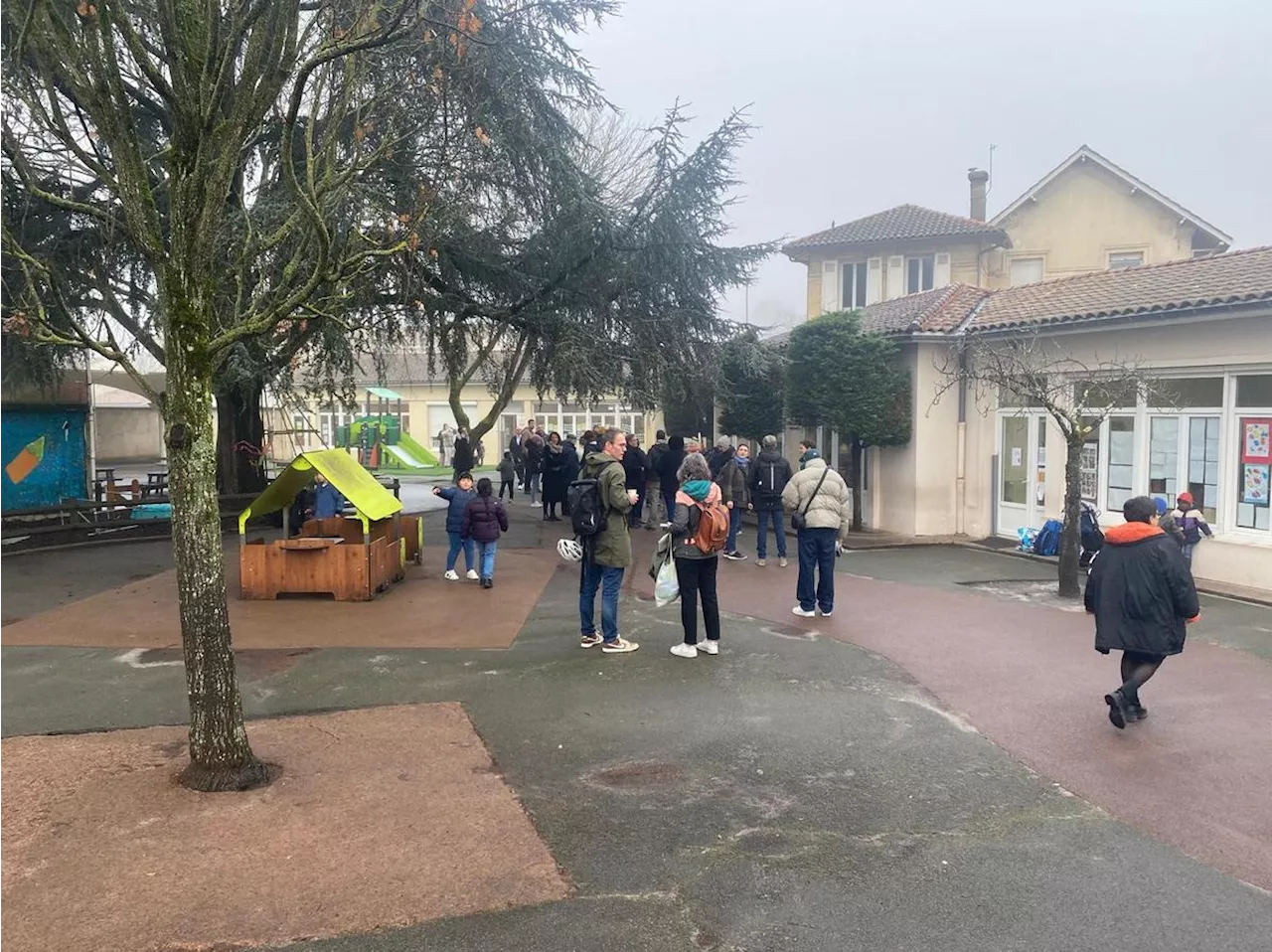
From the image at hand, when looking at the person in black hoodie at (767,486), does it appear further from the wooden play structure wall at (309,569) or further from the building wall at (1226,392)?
the wooden play structure wall at (309,569)

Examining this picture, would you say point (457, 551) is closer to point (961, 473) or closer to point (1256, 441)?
point (961, 473)

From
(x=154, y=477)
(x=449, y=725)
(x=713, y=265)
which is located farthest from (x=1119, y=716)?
(x=154, y=477)

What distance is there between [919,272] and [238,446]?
2228 centimetres

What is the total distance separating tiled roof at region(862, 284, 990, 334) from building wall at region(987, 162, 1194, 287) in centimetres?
1392

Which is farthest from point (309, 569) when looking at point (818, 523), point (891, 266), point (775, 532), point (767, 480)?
point (891, 266)

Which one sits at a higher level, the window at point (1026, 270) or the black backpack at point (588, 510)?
the window at point (1026, 270)

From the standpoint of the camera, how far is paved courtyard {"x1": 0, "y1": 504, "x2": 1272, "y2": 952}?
358cm

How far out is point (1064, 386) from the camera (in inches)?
440

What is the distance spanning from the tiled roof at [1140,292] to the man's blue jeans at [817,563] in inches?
229

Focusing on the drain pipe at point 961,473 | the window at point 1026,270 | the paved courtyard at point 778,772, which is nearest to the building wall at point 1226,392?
the drain pipe at point 961,473

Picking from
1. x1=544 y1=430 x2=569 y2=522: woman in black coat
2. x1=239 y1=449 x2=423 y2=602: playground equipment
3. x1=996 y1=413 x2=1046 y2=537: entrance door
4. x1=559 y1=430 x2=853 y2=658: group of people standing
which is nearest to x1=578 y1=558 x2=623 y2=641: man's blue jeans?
x1=559 y1=430 x2=853 y2=658: group of people standing

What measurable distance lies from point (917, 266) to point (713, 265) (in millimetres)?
17602

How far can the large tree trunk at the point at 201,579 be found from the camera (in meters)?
4.54

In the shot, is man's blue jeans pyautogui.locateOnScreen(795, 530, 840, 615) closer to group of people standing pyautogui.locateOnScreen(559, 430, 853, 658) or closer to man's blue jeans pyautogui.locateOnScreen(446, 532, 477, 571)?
group of people standing pyautogui.locateOnScreen(559, 430, 853, 658)
